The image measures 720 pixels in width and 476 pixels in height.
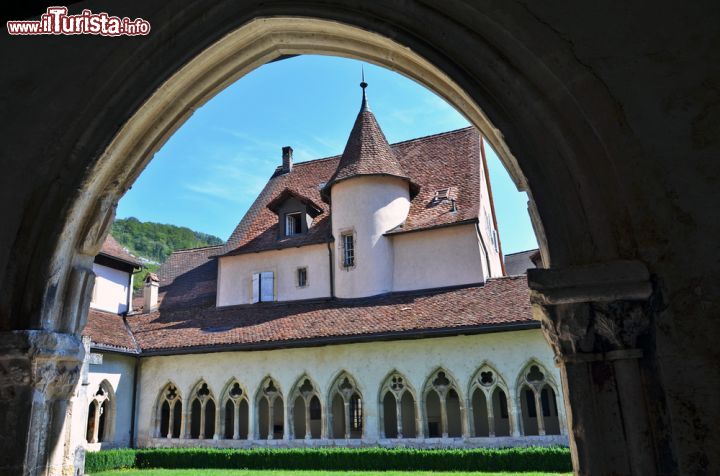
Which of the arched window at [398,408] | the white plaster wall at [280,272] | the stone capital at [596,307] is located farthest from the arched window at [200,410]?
the stone capital at [596,307]

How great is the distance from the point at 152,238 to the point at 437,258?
7604 cm

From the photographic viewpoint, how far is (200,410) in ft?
58.5

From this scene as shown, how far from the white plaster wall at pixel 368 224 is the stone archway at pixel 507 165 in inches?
506

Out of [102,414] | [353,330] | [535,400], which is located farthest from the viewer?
[102,414]

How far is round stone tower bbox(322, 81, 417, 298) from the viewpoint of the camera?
16422mm

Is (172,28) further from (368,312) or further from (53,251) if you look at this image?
(368,312)

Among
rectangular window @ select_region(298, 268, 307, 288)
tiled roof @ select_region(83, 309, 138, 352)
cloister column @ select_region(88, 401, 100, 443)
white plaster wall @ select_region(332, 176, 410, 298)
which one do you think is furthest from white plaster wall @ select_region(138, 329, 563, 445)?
rectangular window @ select_region(298, 268, 307, 288)

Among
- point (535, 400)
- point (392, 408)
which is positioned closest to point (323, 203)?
point (392, 408)

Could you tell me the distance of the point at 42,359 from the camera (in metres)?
3.17

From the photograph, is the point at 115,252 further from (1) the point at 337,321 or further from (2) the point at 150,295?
(1) the point at 337,321

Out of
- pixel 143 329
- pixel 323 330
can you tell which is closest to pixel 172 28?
pixel 323 330

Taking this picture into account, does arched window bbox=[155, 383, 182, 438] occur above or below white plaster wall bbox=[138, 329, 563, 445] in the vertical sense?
below

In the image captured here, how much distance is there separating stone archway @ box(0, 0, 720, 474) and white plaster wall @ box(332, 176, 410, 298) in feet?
42.2

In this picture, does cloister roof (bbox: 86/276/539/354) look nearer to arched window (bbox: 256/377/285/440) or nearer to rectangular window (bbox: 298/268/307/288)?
rectangular window (bbox: 298/268/307/288)
